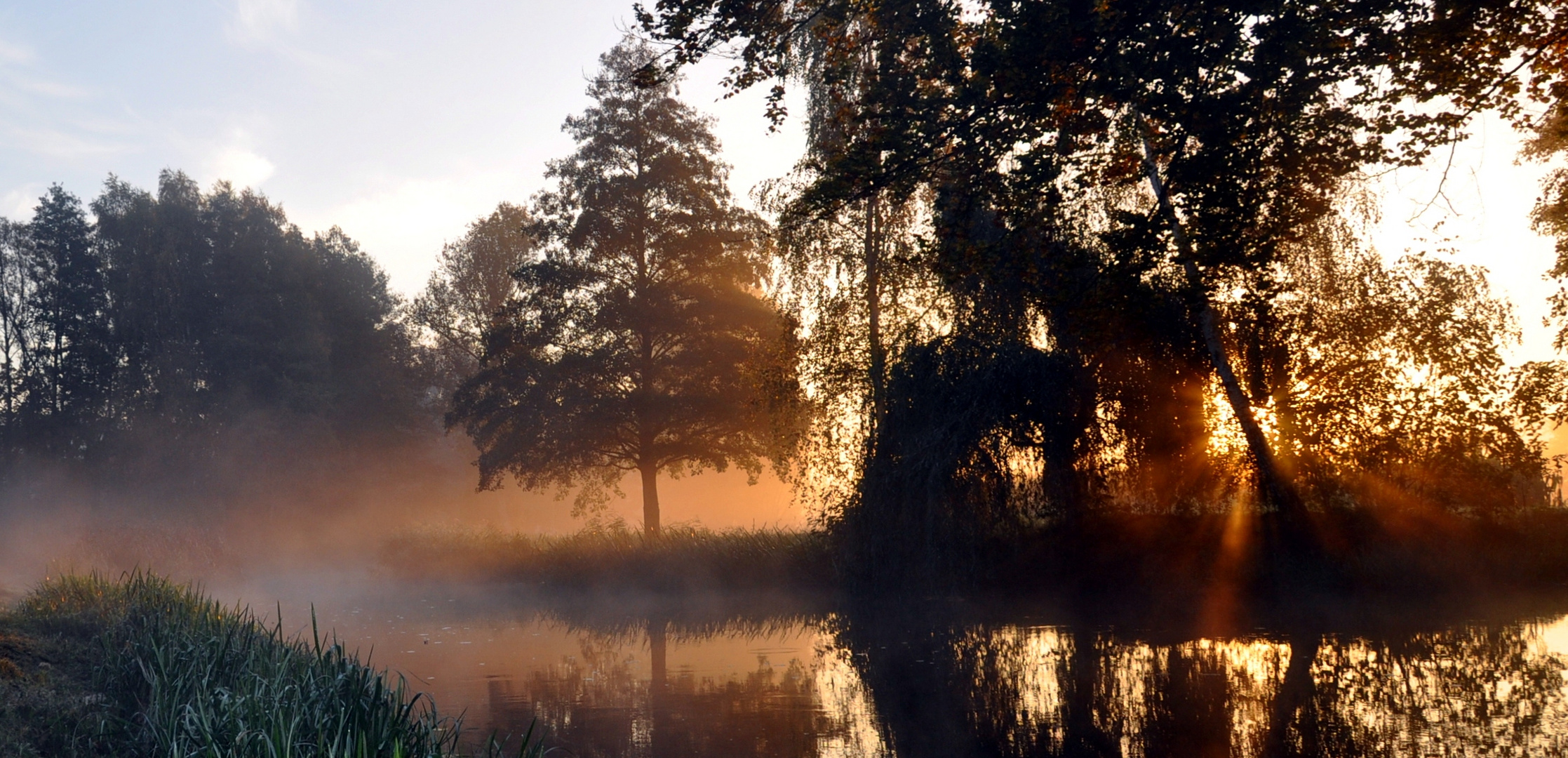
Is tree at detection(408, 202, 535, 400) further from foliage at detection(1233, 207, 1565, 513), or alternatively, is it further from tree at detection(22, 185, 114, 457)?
foliage at detection(1233, 207, 1565, 513)

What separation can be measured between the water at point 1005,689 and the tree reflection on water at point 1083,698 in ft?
0.11

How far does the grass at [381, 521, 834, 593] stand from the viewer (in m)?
21.1

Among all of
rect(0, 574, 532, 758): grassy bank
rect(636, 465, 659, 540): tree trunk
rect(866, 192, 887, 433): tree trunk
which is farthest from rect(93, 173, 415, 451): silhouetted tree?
rect(0, 574, 532, 758): grassy bank

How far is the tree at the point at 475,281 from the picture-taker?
40.1 m

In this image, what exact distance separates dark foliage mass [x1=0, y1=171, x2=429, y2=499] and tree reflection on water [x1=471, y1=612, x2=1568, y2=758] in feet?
93.9

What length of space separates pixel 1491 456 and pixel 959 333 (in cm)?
813

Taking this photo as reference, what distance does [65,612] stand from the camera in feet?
35.4

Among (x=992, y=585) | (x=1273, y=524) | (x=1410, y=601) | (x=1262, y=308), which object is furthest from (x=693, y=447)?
(x=1262, y=308)

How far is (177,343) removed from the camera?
38.8 m

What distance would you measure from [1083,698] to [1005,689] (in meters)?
0.94

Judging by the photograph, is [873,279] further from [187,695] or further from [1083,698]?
[187,695]

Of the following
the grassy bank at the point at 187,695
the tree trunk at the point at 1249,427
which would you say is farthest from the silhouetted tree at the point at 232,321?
the tree trunk at the point at 1249,427

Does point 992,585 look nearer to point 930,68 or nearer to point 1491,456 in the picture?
point 1491,456

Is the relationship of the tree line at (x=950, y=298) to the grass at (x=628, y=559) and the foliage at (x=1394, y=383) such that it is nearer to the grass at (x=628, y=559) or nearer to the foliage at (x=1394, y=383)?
the foliage at (x=1394, y=383)
